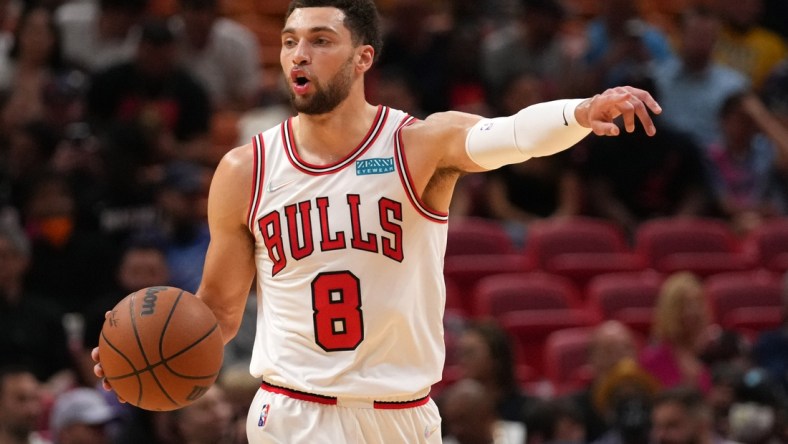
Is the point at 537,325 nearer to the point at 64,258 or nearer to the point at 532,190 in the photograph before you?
the point at 532,190

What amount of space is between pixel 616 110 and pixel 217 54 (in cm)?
818

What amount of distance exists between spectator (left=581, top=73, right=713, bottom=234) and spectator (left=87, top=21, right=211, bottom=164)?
3.34m

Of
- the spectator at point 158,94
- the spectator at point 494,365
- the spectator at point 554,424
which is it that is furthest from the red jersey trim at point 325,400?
the spectator at point 158,94

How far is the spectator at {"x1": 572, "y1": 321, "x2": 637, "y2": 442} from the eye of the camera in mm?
9117

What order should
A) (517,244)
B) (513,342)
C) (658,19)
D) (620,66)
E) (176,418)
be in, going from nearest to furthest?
(176,418), (513,342), (517,244), (620,66), (658,19)

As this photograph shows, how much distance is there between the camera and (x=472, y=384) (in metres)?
8.62

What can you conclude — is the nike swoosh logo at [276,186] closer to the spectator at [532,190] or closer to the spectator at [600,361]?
the spectator at [600,361]

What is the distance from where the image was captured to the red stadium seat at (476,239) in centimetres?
1107

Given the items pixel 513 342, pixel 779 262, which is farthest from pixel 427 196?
pixel 779 262

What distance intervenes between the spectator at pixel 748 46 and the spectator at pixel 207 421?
25.2 ft

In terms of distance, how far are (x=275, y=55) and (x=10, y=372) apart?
644 centimetres

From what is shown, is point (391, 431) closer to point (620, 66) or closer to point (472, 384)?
point (472, 384)

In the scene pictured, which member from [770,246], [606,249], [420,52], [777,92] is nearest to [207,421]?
[606,249]

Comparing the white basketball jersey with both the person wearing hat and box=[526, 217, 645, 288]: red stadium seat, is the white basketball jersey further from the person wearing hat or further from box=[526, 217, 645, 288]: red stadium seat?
box=[526, 217, 645, 288]: red stadium seat
